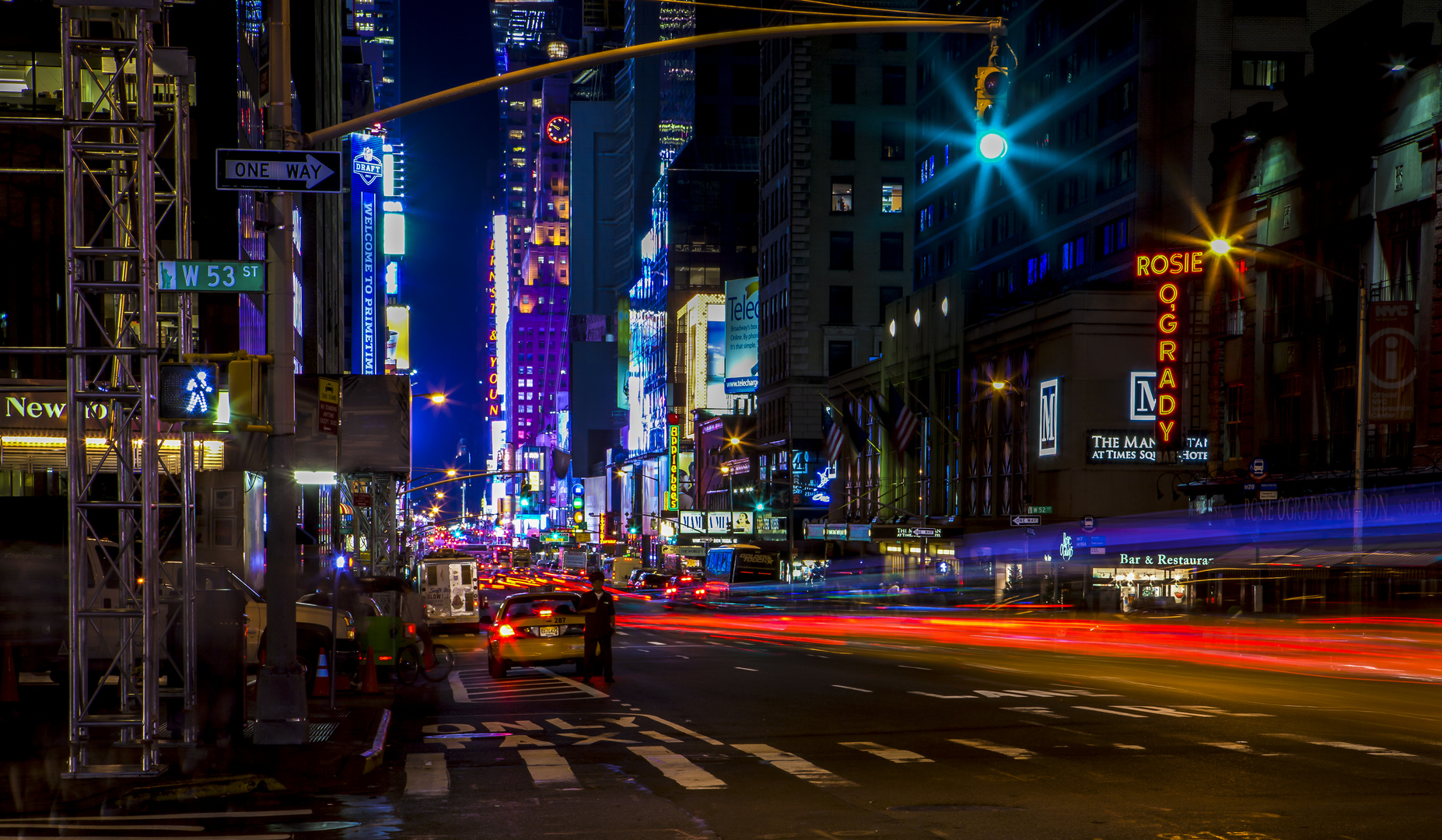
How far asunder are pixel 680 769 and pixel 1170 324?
125ft

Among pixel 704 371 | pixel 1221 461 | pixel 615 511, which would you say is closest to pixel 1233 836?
pixel 1221 461

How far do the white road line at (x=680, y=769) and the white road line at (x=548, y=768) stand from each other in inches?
35.4

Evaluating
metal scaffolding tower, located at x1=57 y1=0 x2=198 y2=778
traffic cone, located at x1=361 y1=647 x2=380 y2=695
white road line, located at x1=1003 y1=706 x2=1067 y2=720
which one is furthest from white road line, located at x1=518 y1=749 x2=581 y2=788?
traffic cone, located at x1=361 y1=647 x2=380 y2=695

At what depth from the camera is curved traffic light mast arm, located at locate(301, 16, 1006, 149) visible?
13.6 m

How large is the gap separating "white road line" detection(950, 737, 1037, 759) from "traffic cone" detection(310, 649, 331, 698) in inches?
401

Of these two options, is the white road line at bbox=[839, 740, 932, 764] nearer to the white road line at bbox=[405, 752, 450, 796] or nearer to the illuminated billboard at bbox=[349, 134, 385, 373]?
the white road line at bbox=[405, 752, 450, 796]

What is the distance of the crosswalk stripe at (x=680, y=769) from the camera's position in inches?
510

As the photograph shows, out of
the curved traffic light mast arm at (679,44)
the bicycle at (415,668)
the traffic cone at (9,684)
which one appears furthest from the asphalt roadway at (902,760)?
the curved traffic light mast arm at (679,44)

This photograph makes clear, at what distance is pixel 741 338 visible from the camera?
390 feet

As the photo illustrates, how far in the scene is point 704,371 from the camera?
139125 millimetres

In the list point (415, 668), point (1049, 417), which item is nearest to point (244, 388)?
point (415, 668)

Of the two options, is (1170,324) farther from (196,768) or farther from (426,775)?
(196,768)

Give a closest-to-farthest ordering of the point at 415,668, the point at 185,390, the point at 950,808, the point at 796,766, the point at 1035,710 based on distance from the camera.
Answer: the point at 950,808
the point at 796,766
the point at 185,390
the point at 1035,710
the point at 415,668

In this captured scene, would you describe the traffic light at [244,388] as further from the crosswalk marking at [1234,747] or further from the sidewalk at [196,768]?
the crosswalk marking at [1234,747]
